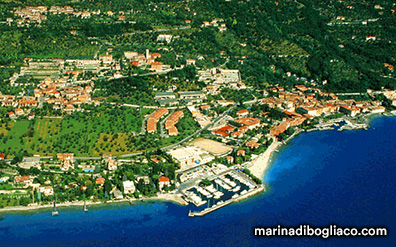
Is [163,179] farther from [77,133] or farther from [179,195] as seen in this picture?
[77,133]

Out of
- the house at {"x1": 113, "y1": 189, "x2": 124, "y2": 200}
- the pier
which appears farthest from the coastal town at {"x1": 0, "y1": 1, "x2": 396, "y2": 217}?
the house at {"x1": 113, "y1": 189, "x2": 124, "y2": 200}

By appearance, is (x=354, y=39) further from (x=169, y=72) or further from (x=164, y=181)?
(x=164, y=181)

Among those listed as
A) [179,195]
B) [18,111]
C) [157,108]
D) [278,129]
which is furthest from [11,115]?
[278,129]

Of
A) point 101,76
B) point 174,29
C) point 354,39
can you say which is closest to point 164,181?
point 101,76

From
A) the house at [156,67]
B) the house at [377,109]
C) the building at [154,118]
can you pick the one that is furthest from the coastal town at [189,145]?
the house at [156,67]

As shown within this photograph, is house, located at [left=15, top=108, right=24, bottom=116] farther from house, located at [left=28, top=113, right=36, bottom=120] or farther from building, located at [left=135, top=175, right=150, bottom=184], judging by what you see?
building, located at [left=135, top=175, right=150, bottom=184]

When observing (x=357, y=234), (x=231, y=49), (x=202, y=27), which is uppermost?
(x=202, y=27)
